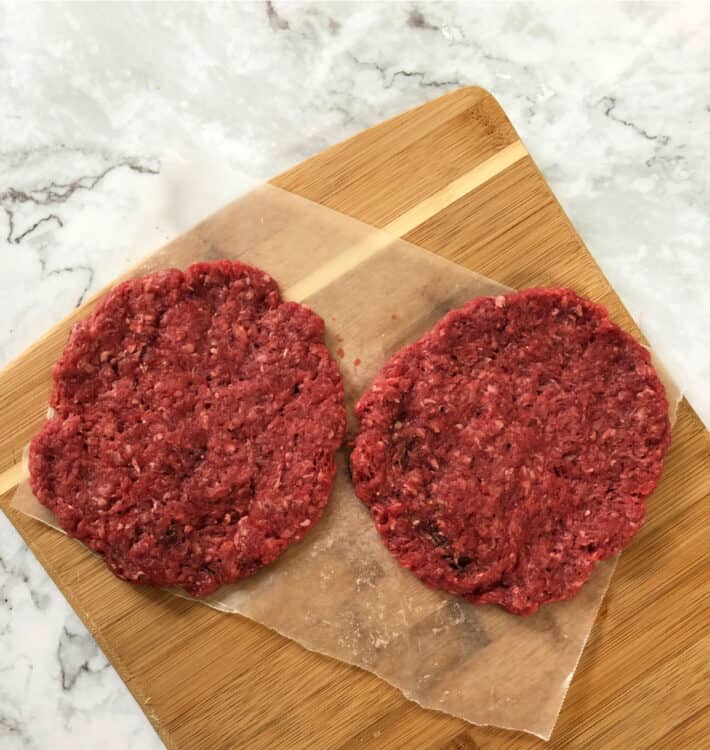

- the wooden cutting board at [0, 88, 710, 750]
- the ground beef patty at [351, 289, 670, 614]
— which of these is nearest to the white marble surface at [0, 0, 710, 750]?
the wooden cutting board at [0, 88, 710, 750]

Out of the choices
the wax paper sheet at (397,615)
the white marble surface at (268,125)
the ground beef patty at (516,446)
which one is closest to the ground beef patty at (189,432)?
the wax paper sheet at (397,615)

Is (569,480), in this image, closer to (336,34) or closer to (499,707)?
(499,707)

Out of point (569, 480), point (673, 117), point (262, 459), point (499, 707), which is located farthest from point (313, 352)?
point (673, 117)

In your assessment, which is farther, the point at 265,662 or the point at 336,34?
the point at 336,34

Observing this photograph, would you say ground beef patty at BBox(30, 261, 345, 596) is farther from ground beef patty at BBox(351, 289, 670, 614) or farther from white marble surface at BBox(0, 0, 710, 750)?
white marble surface at BBox(0, 0, 710, 750)

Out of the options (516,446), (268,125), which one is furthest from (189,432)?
(268,125)

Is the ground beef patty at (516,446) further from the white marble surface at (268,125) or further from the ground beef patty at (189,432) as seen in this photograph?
the white marble surface at (268,125)
